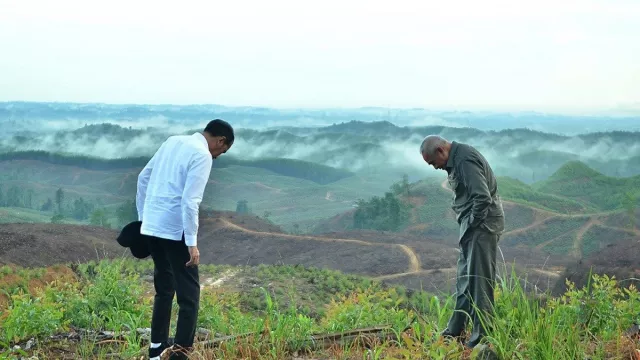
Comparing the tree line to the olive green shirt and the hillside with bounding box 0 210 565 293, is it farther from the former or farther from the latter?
the olive green shirt

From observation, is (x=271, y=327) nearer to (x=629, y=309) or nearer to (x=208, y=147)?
(x=208, y=147)

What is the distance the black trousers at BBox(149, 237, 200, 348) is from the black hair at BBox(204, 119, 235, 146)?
2.57 ft

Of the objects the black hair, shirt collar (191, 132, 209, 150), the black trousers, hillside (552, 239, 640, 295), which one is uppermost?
the black hair

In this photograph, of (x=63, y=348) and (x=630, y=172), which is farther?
(x=630, y=172)

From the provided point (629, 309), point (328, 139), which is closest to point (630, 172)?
point (328, 139)

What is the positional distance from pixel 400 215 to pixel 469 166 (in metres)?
59.3

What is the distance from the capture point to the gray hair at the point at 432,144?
5.64m

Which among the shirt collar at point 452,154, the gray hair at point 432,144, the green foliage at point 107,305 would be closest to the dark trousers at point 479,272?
the shirt collar at point 452,154

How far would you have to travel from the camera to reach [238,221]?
173 ft

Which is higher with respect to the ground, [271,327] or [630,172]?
[271,327]

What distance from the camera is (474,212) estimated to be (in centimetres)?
552

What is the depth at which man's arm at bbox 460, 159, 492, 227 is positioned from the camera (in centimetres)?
550

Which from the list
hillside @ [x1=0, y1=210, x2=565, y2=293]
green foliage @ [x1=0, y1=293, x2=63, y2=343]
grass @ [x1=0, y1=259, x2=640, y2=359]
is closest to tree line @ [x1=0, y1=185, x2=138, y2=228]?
hillside @ [x1=0, y1=210, x2=565, y2=293]

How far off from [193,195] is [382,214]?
60.9 meters
